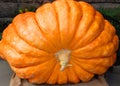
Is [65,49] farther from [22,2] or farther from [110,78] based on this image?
[22,2]

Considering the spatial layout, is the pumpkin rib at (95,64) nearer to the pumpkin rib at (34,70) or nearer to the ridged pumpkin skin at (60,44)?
the ridged pumpkin skin at (60,44)

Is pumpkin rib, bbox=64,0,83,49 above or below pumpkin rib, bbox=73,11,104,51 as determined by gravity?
above

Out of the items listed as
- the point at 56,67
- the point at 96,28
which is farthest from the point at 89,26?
the point at 56,67

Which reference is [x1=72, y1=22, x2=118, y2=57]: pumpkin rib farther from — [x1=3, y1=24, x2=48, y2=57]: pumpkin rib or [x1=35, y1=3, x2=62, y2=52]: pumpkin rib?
[x1=3, y1=24, x2=48, y2=57]: pumpkin rib

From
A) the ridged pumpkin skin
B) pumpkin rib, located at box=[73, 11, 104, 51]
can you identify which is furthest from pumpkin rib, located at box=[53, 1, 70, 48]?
pumpkin rib, located at box=[73, 11, 104, 51]

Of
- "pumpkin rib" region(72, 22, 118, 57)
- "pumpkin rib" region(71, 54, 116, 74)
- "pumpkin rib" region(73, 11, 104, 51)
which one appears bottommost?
"pumpkin rib" region(71, 54, 116, 74)

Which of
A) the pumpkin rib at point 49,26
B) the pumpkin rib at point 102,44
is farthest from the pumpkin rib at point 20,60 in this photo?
the pumpkin rib at point 102,44

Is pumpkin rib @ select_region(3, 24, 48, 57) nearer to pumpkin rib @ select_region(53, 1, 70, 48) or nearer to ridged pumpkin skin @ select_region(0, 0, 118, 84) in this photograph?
ridged pumpkin skin @ select_region(0, 0, 118, 84)

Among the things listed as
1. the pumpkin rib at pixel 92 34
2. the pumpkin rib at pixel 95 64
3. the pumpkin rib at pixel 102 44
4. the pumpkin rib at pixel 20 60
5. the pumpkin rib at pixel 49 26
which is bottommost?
the pumpkin rib at pixel 95 64
